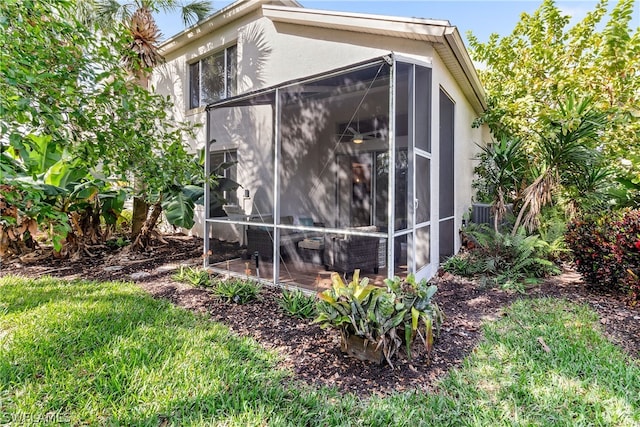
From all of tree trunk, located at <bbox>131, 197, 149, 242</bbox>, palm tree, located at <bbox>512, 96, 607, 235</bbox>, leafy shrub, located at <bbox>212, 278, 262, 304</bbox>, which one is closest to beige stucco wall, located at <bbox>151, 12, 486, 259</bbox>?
palm tree, located at <bbox>512, 96, 607, 235</bbox>

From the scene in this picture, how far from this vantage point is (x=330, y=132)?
30.9ft

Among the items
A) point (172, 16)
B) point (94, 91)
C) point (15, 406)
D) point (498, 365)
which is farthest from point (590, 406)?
point (172, 16)

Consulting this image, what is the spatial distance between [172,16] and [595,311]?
48.0 feet

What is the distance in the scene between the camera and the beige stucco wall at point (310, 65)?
657 centimetres

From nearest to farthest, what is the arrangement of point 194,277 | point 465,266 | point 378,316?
point 378,316 → point 194,277 → point 465,266

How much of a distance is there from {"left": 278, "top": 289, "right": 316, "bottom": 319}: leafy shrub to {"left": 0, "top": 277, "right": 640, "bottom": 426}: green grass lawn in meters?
1.00

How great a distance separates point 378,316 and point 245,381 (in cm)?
143

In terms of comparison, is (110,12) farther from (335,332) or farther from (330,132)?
(335,332)

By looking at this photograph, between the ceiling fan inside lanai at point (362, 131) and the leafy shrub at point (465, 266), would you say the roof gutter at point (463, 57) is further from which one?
the leafy shrub at point (465, 266)

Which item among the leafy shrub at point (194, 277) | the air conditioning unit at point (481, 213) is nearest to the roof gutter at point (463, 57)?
the air conditioning unit at point (481, 213)

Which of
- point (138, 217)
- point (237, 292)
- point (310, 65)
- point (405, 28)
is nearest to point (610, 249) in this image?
point (405, 28)

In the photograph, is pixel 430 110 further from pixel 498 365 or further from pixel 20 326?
pixel 20 326

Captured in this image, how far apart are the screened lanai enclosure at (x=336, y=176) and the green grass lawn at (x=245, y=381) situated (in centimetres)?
198

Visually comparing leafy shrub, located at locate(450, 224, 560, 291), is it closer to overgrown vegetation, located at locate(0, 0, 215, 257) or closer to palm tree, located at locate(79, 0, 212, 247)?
overgrown vegetation, located at locate(0, 0, 215, 257)
